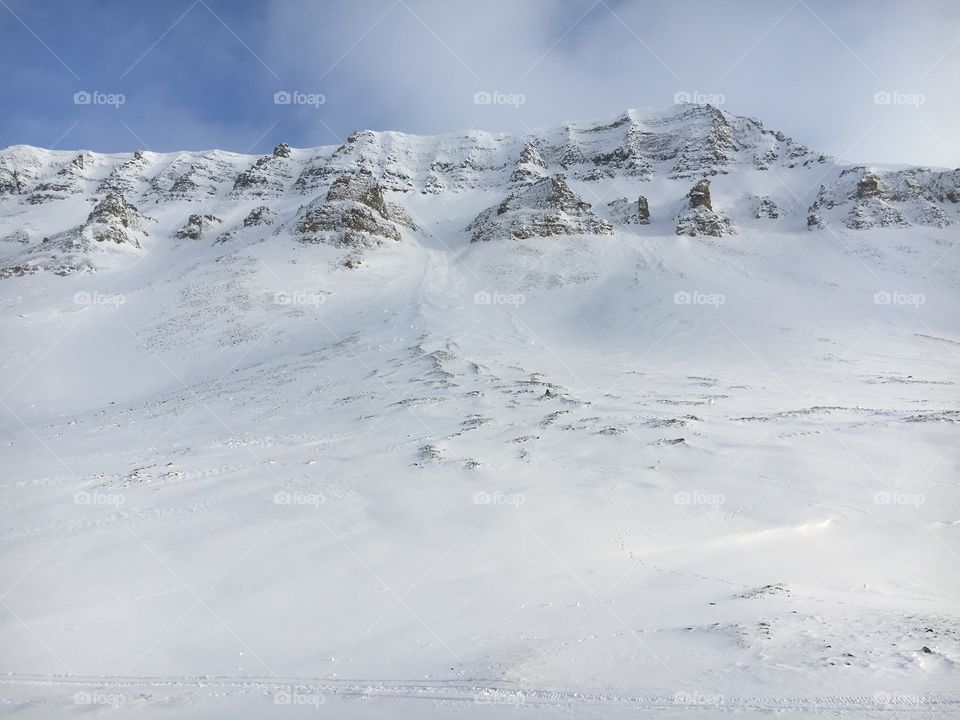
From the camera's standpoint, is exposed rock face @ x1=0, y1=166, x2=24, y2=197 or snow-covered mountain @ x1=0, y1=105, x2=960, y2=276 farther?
exposed rock face @ x1=0, y1=166, x2=24, y2=197

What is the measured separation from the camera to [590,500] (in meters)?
Answer: 9.92

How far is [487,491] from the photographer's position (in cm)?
1037

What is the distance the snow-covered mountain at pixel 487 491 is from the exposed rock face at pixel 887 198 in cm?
974

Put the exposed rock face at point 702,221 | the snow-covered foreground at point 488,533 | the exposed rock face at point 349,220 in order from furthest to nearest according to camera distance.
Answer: the exposed rock face at point 702,221 < the exposed rock face at point 349,220 < the snow-covered foreground at point 488,533

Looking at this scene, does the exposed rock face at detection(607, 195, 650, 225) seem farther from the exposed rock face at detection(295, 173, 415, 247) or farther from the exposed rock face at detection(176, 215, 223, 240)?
the exposed rock face at detection(176, 215, 223, 240)

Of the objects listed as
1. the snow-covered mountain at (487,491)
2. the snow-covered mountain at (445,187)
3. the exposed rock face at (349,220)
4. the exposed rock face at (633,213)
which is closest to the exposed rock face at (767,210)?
the snow-covered mountain at (445,187)

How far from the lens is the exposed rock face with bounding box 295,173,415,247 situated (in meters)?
49.7

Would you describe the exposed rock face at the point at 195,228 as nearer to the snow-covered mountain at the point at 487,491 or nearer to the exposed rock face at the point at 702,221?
the snow-covered mountain at the point at 487,491

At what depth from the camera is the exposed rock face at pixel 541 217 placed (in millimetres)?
50938

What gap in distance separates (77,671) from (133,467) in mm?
8796

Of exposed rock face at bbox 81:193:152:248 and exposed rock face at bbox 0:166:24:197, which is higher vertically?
exposed rock face at bbox 0:166:24:197

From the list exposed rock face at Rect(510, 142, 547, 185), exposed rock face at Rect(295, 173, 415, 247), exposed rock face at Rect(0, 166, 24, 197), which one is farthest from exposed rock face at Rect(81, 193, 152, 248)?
exposed rock face at Rect(510, 142, 547, 185)

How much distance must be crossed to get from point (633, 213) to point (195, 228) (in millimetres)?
49814

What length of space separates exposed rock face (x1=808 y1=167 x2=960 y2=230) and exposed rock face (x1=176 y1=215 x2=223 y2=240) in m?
65.2
